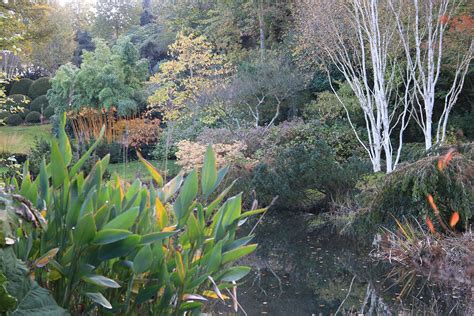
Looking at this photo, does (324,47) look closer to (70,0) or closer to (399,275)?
(399,275)

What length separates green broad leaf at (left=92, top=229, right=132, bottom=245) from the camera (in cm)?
196

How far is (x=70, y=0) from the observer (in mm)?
36844

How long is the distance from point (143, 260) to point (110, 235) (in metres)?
0.18

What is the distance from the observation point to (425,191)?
22.6 feet

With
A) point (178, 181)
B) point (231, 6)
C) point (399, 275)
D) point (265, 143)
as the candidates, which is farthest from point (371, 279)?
point (231, 6)

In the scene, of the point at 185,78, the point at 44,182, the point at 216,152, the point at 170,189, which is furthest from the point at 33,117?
the point at 44,182

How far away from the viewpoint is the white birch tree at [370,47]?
1195 cm

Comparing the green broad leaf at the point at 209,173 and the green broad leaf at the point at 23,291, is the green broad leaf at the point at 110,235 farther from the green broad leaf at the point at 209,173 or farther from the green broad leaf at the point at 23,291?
the green broad leaf at the point at 209,173

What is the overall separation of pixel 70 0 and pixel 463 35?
94.2ft

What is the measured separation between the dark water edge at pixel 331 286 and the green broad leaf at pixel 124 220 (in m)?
2.21

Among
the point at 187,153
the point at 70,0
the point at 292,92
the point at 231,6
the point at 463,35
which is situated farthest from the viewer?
the point at 70,0

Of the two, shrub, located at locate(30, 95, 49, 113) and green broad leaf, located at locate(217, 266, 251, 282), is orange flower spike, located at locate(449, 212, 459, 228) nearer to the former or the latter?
green broad leaf, located at locate(217, 266, 251, 282)

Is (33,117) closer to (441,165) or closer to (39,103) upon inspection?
(39,103)

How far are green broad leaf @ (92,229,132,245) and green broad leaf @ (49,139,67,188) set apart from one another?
0.34 meters
